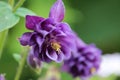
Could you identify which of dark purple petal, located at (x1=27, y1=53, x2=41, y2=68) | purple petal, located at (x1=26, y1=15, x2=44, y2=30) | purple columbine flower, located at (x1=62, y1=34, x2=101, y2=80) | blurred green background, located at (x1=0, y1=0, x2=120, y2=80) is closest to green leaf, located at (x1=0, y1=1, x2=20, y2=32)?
purple petal, located at (x1=26, y1=15, x2=44, y2=30)

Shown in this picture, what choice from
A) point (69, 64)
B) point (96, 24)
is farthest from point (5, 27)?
point (96, 24)

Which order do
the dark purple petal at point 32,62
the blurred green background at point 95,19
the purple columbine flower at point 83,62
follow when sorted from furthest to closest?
the blurred green background at point 95,19, the purple columbine flower at point 83,62, the dark purple petal at point 32,62

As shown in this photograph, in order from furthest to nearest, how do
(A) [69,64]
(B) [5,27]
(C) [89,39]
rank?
(C) [89,39], (A) [69,64], (B) [5,27]

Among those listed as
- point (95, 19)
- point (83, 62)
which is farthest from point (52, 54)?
point (95, 19)

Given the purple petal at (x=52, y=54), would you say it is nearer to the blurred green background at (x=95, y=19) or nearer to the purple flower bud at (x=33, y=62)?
the purple flower bud at (x=33, y=62)

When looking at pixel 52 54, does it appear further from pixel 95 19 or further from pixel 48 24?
pixel 95 19

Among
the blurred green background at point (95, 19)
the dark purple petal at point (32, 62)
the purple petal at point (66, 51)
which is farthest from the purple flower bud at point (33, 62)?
the blurred green background at point (95, 19)

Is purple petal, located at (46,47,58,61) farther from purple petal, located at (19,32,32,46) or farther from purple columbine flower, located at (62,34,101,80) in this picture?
purple columbine flower, located at (62,34,101,80)

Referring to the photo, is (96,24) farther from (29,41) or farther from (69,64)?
(29,41)
